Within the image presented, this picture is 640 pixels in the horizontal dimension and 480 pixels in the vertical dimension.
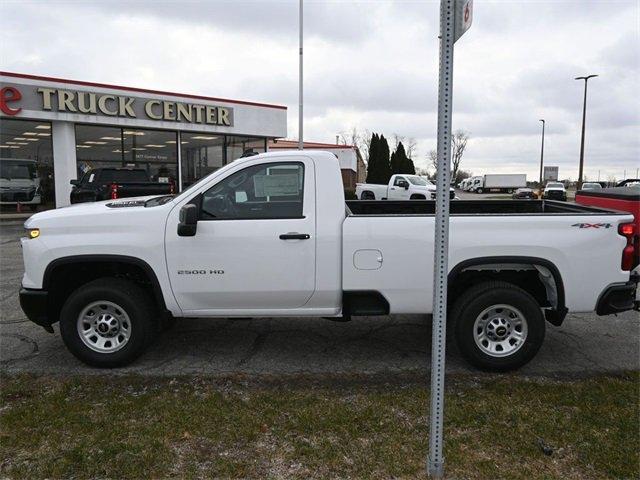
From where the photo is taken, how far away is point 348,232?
443 centimetres

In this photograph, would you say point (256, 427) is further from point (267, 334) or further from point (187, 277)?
point (267, 334)

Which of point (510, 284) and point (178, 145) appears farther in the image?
point (178, 145)

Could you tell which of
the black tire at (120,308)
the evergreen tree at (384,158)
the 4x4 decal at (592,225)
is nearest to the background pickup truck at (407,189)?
the evergreen tree at (384,158)

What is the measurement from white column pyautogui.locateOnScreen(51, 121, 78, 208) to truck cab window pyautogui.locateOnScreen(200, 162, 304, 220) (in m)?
18.4

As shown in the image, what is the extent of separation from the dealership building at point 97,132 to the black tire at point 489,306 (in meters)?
16.0

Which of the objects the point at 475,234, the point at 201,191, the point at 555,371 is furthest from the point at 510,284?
the point at 201,191


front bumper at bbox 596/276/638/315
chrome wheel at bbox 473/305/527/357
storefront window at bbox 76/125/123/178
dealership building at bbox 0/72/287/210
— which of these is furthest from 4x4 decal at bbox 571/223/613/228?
storefront window at bbox 76/125/123/178

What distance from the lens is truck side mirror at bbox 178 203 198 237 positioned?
4.27 meters

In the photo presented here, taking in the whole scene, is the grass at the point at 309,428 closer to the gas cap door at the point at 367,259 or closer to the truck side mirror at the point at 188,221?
the gas cap door at the point at 367,259

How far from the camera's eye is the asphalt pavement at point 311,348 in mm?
4773

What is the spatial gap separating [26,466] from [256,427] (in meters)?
1.42

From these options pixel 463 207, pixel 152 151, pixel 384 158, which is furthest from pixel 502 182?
pixel 463 207

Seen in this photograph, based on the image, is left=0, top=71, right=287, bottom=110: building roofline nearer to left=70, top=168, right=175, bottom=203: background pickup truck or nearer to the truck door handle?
left=70, top=168, right=175, bottom=203: background pickup truck

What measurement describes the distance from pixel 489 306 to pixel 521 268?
461 mm
